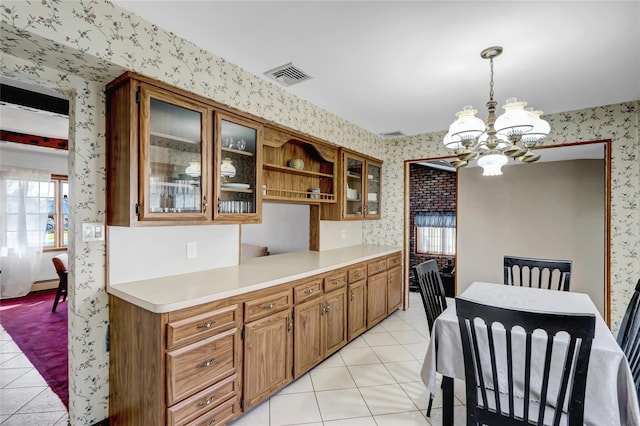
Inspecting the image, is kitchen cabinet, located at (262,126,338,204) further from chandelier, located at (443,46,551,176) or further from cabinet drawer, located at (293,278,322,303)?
chandelier, located at (443,46,551,176)

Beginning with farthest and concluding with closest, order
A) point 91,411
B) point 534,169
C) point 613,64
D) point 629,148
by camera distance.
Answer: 1. point 534,169
2. point 629,148
3. point 613,64
4. point 91,411

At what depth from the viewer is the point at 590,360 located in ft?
4.75

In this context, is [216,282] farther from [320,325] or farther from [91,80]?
[91,80]

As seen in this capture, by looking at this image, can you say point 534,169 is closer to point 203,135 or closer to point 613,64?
point 613,64

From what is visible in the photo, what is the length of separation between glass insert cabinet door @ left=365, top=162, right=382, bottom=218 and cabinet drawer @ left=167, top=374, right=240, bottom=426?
109 inches

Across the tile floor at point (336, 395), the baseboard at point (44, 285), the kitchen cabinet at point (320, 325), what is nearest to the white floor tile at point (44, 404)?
the tile floor at point (336, 395)

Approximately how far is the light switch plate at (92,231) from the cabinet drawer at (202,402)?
43.1 inches

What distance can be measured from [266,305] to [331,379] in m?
0.99

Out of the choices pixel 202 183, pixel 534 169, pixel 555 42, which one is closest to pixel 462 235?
pixel 534 169

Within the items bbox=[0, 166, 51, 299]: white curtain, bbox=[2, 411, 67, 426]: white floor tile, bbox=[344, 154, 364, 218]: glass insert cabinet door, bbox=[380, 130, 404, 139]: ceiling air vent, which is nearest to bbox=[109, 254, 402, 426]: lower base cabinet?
bbox=[2, 411, 67, 426]: white floor tile

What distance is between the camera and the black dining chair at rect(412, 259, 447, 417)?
215 cm

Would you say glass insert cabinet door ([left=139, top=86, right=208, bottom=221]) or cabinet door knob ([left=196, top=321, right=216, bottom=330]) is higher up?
glass insert cabinet door ([left=139, top=86, right=208, bottom=221])

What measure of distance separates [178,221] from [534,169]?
5.23m

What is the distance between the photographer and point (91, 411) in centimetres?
190
